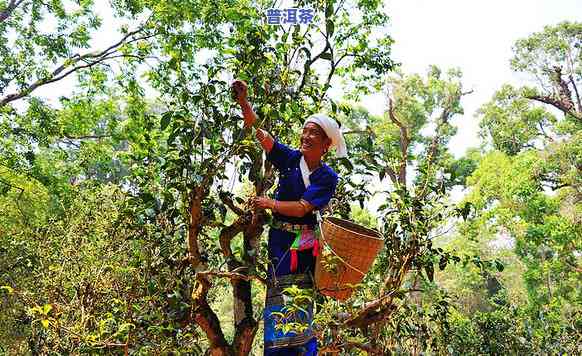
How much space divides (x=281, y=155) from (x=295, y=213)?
1.17 feet

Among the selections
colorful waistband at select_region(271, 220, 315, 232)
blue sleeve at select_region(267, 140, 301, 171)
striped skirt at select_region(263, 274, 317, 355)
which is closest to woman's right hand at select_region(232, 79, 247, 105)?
blue sleeve at select_region(267, 140, 301, 171)

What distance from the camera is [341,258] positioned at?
191 cm

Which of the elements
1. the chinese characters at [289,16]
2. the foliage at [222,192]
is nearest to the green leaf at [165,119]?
the foliage at [222,192]

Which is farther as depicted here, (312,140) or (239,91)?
(312,140)

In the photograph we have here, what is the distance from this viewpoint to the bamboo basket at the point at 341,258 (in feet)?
6.23

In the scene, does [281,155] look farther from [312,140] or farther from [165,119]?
[165,119]

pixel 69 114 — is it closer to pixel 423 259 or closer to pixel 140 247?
pixel 140 247

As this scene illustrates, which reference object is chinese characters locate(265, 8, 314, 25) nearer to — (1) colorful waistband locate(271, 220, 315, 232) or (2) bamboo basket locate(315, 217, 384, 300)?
(1) colorful waistband locate(271, 220, 315, 232)

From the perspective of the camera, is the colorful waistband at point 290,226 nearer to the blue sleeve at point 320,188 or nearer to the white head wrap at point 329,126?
the blue sleeve at point 320,188

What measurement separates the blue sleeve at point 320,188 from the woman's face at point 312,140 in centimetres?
11

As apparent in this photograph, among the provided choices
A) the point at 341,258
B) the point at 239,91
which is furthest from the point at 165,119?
the point at 341,258

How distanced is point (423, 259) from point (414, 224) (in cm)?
24

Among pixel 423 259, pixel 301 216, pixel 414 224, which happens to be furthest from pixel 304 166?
pixel 423 259

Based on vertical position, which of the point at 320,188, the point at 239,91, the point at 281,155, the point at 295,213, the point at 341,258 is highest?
the point at 239,91
